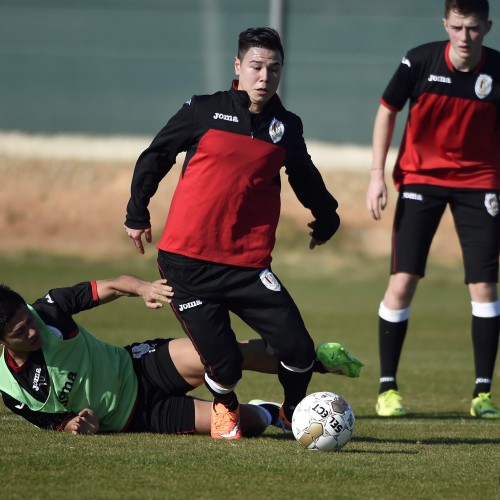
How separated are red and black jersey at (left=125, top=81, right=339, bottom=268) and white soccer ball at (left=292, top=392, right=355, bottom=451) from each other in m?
0.76

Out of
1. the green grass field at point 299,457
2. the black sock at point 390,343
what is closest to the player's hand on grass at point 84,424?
the green grass field at point 299,457

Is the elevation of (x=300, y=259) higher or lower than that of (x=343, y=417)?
lower

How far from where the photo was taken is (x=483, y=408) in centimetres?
669

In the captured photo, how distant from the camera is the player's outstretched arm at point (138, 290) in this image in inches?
214

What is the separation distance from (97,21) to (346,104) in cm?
414

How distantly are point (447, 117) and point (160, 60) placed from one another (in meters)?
11.5

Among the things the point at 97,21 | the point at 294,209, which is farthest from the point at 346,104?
the point at 97,21

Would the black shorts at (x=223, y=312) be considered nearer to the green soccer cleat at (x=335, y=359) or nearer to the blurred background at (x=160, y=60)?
the green soccer cleat at (x=335, y=359)

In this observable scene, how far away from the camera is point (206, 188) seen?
5512 millimetres

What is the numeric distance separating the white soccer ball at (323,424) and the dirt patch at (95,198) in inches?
393

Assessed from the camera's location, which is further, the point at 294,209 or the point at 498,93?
the point at 294,209

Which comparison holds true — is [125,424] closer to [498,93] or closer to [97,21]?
[498,93]

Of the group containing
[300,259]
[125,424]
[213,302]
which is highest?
[213,302]

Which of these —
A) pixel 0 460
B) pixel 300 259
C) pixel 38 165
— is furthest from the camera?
pixel 38 165
